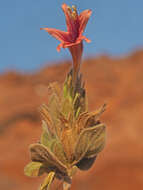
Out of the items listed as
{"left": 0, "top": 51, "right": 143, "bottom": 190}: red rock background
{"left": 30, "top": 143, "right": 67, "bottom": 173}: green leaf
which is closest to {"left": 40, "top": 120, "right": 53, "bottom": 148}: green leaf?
{"left": 30, "top": 143, "right": 67, "bottom": 173}: green leaf

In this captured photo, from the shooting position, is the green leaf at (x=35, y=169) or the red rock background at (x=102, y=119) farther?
the red rock background at (x=102, y=119)

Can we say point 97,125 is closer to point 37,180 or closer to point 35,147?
point 35,147

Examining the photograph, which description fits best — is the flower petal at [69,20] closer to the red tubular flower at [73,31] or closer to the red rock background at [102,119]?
the red tubular flower at [73,31]

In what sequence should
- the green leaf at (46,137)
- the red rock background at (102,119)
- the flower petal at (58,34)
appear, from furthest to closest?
the red rock background at (102,119)
the green leaf at (46,137)
the flower petal at (58,34)

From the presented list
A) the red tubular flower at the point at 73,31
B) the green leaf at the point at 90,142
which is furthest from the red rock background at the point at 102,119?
the red tubular flower at the point at 73,31

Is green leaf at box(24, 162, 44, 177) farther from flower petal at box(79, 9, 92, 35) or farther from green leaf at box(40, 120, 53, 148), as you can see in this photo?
flower petal at box(79, 9, 92, 35)
